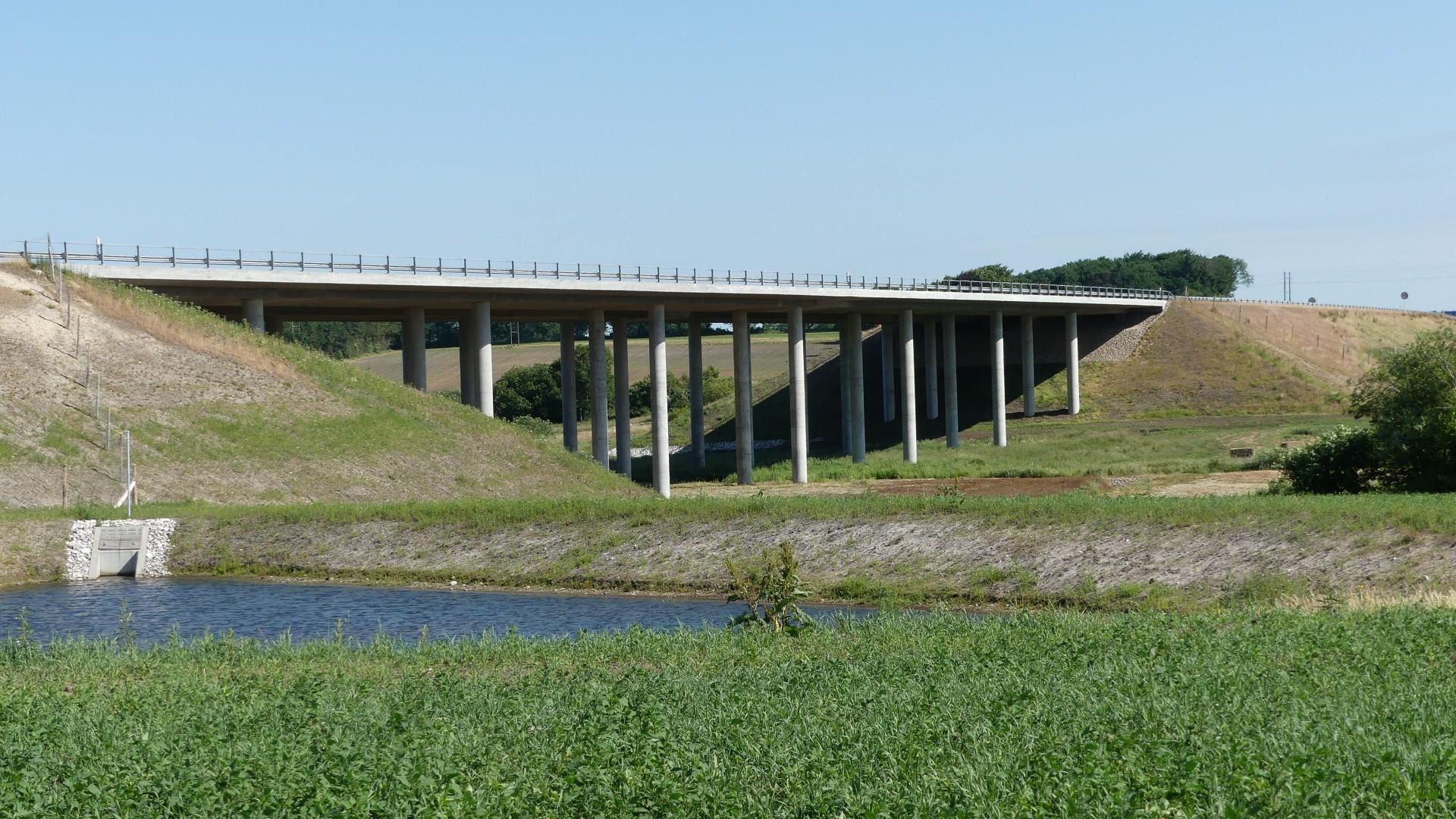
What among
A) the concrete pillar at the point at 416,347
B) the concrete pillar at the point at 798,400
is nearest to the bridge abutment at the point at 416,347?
the concrete pillar at the point at 416,347

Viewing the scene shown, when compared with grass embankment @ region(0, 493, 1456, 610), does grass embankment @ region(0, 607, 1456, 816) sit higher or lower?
higher

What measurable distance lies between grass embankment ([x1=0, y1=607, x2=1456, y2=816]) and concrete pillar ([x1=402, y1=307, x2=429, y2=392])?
178 ft

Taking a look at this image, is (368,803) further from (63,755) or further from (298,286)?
(298,286)

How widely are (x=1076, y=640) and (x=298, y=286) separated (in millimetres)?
52389

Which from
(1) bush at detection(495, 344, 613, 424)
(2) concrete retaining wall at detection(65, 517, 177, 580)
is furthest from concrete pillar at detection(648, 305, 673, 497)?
(1) bush at detection(495, 344, 613, 424)

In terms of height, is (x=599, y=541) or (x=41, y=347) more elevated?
(x=41, y=347)

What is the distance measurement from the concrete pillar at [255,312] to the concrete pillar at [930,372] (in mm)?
64470

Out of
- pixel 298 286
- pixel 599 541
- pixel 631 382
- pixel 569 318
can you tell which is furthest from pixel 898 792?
pixel 631 382

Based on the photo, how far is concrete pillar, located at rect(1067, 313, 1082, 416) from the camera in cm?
11750

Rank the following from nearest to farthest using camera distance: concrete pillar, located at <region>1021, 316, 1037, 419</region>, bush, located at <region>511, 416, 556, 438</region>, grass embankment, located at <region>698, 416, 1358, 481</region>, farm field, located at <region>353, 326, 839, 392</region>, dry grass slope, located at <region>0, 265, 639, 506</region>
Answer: dry grass slope, located at <region>0, 265, 639, 506</region>
grass embankment, located at <region>698, 416, 1358, 481</region>
concrete pillar, located at <region>1021, 316, 1037, 419</region>
bush, located at <region>511, 416, 556, 438</region>
farm field, located at <region>353, 326, 839, 392</region>

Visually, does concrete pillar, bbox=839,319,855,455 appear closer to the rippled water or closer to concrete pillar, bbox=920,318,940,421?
concrete pillar, bbox=920,318,940,421

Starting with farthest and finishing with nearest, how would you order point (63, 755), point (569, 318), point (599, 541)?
point (569, 318) → point (599, 541) → point (63, 755)

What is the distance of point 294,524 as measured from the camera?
46.7 m

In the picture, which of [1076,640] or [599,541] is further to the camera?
[599,541]
